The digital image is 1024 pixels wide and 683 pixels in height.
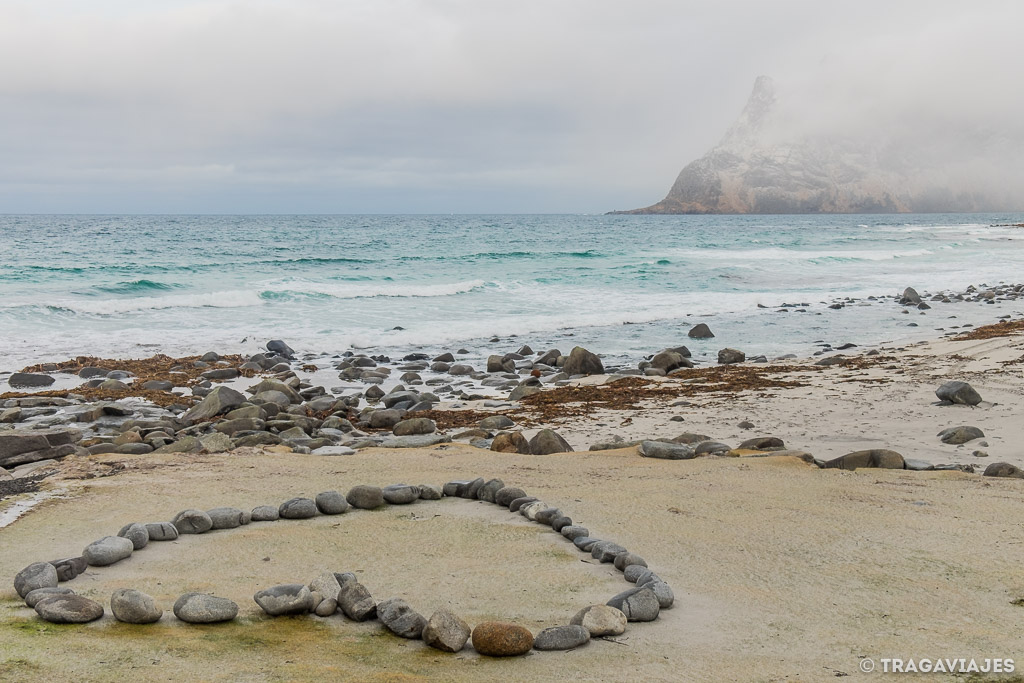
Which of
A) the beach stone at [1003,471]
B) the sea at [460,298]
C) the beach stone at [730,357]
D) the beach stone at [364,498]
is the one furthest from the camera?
the sea at [460,298]

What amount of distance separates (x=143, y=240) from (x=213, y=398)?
140 feet

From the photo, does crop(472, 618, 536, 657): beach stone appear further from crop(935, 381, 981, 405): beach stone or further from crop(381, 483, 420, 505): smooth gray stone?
crop(935, 381, 981, 405): beach stone

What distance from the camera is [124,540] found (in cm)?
410

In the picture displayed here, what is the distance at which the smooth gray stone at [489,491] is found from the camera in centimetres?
524

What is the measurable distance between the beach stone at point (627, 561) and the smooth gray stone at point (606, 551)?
0.04 m

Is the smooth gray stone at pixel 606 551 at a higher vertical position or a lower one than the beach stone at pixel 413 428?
higher

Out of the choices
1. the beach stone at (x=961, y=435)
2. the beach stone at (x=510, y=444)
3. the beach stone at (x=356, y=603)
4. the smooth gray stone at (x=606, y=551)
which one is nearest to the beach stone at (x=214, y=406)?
the beach stone at (x=510, y=444)

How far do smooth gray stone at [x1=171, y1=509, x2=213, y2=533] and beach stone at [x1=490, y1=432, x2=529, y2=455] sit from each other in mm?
3244

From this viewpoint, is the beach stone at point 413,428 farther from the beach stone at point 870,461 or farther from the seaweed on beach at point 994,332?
the seaweed on beach at point 994,332

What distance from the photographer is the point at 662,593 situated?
3.53 meters

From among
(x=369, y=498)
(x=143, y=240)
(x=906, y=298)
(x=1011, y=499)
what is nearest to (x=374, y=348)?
(x=369, y=498)

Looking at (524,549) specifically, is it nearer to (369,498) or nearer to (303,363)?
(369,498)

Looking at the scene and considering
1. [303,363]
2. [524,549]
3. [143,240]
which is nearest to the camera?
[524,549]

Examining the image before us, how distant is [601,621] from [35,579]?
2391mm
